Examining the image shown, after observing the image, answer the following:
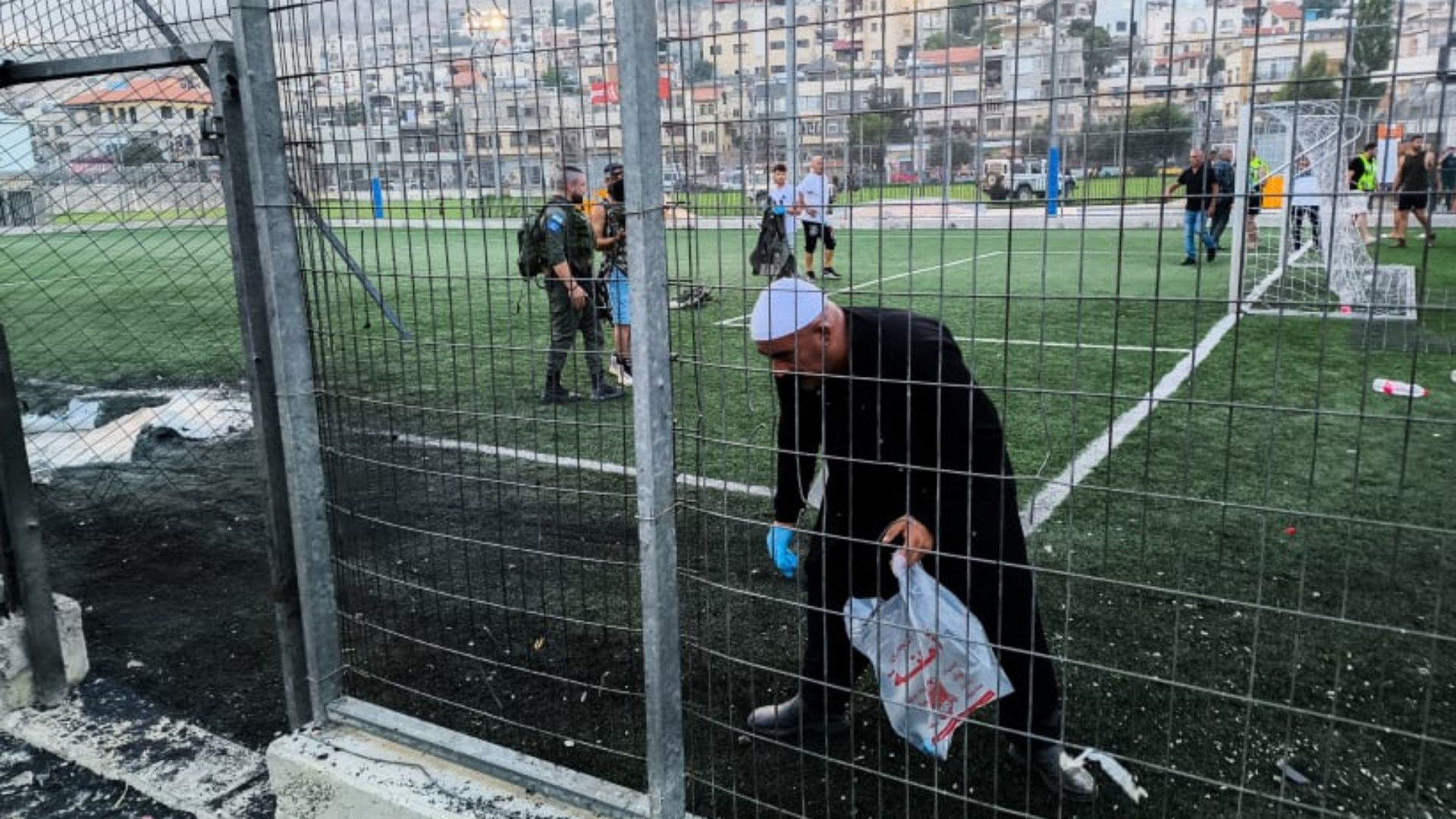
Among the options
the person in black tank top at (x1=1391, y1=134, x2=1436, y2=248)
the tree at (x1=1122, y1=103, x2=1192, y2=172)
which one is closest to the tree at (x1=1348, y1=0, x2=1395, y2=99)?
the person in black tank top at (x1=1391, y1=134, x2=1436, y2=248)

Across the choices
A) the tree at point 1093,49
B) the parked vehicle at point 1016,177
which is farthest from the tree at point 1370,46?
the parked vehicle at point 1016,177

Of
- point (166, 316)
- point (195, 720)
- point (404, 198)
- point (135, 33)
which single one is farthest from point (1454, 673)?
point (166, 316)

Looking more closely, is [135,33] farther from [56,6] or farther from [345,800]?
[345,800]

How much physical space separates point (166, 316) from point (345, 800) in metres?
15.1

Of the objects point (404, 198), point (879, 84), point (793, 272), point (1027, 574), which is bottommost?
point (1027, 574)

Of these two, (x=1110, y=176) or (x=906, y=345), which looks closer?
(x=1110, y=176)

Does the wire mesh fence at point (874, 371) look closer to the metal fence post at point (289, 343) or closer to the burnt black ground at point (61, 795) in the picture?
the metal fence post at point (289, 343)

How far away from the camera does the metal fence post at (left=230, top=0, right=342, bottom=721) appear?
297cm

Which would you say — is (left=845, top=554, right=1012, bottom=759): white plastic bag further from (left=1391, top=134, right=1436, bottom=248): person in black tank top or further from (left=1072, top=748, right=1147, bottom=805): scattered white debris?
(left=1391, top=134, right=1436, bottom=248): person in black tank top

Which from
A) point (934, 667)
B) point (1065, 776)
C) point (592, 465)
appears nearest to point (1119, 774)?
point (1065, 776)

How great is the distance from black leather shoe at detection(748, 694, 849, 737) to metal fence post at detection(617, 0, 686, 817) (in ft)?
2.71

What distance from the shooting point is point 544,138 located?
109 inches

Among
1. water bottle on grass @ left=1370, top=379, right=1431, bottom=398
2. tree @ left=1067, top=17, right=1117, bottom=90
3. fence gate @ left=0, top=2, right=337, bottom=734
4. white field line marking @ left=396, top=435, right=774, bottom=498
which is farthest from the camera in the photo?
water bottle on grass @ left=1370, top=379, right=1431, bottom=398

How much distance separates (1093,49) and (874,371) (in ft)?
3.82
